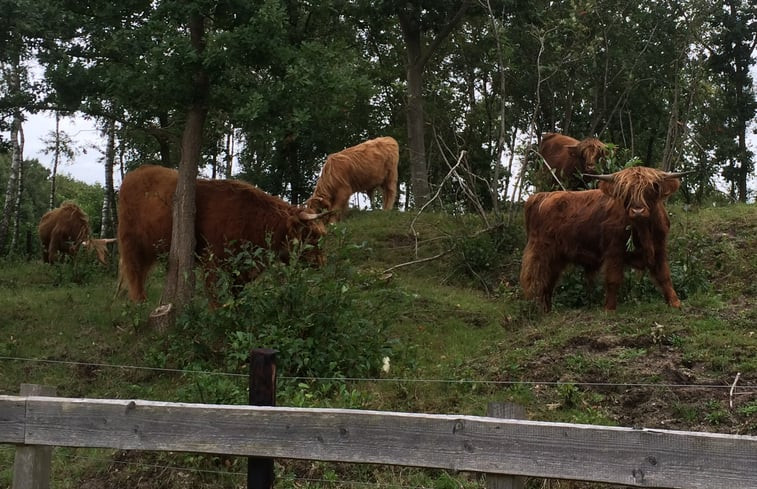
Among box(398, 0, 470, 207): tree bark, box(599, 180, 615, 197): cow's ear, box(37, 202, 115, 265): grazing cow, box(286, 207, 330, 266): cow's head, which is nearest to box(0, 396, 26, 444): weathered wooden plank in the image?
box(286, 207, 330, 266): cow's head

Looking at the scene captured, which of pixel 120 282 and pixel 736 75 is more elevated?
pixel 736 75

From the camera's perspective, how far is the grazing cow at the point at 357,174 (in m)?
14.6

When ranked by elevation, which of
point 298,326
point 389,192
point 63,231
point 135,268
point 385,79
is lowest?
point 298,326

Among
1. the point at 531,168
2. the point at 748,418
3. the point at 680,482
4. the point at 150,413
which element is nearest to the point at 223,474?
the point at 150,413

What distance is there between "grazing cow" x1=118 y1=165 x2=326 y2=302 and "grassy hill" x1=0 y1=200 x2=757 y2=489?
2.44 feet

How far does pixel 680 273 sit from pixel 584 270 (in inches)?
47.0

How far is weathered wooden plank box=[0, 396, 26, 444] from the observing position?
438 cm

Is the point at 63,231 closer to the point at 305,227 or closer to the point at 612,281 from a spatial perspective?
the point at 305,227

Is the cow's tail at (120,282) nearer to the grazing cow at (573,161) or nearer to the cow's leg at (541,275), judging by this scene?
the cow's leg at (541,275)

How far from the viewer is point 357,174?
15.5m

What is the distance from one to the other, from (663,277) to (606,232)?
0.84 metres

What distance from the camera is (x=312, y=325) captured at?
7.26 metres

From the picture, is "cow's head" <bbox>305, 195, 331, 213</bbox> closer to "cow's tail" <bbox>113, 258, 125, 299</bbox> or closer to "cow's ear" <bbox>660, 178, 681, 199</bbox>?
"cow's tail" <bbox>113, 258, 125, 299</bbox>

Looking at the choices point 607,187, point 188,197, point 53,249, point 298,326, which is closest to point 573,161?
point 607,187
